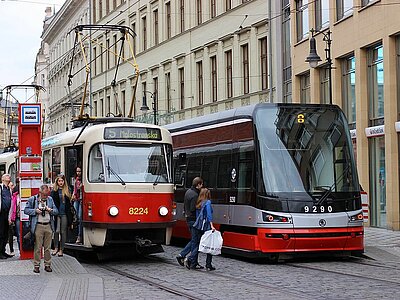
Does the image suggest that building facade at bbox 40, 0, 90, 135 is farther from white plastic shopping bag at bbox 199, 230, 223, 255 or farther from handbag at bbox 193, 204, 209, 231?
white plastic shopping bag at bbox 199, 230, 223, 255

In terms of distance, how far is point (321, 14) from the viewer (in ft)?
109

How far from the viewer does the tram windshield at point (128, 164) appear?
18.4 m

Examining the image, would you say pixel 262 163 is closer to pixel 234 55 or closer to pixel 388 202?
pixel 388 202

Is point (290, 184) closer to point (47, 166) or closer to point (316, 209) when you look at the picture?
point (316, 209)

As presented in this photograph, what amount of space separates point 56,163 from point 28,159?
2773 millimetres

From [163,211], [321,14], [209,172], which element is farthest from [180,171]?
[321,14]

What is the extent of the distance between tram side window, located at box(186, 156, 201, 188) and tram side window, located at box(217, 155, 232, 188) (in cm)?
167

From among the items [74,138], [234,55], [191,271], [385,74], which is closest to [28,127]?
[74,138]

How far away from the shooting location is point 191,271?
17031 millimetres

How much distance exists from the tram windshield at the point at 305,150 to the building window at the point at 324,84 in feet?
46.1

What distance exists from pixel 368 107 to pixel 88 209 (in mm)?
14002

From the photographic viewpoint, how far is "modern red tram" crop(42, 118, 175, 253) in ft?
59.7

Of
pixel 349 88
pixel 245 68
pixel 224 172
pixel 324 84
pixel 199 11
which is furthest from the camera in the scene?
pixel 199 11

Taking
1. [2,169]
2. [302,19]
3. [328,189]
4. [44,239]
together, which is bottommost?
[44,239]
